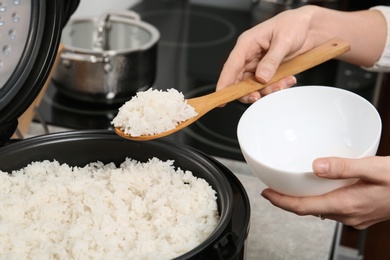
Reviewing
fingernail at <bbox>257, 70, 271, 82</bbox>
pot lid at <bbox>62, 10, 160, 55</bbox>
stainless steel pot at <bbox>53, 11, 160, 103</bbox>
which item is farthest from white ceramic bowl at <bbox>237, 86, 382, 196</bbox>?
pot lid at <bbox>62, 10, 160, 55</bbox>

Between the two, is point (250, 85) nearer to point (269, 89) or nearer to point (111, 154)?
point (269, 89)

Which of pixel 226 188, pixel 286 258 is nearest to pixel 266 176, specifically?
pixel 226 188

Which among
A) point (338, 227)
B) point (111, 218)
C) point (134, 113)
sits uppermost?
point (134, 113)

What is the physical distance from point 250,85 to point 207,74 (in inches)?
34.4

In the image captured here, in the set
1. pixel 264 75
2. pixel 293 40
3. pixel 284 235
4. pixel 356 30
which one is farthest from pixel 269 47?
pixel 284 235

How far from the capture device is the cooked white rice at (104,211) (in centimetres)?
83

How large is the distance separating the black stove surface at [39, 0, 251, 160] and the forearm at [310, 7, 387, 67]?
0.38 m

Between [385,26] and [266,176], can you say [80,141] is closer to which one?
[266,176]

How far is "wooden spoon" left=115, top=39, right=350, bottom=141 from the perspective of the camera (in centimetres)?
101

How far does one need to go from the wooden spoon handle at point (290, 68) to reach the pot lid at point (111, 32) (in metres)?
0.72

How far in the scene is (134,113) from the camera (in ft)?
3.13

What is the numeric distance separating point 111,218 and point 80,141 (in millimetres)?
176

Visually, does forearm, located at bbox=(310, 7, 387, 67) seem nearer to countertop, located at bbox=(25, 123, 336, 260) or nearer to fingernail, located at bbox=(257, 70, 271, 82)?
fingernail, located at bbox=(257, 70, 271, 82)

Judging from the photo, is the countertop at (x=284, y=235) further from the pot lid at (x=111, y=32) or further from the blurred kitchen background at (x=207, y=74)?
the pot lid at (x=111, y=32)
